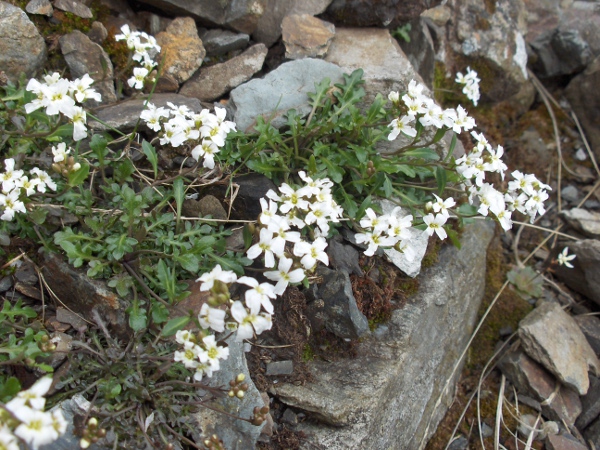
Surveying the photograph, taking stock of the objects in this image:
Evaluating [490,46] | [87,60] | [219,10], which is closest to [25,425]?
[87,60]

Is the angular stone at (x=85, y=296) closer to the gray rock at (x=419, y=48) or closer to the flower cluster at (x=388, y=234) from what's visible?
the flower cluster at (x=388, y=234)

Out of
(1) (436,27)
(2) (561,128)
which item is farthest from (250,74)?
(2) (561,128)

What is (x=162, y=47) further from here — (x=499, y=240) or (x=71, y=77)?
(x=499, y=240)

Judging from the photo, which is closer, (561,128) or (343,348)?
(343,348)

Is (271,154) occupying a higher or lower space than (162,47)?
lower

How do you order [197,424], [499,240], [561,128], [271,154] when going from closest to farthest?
[197,424]
[271,154]
[499,240]
[561,128]

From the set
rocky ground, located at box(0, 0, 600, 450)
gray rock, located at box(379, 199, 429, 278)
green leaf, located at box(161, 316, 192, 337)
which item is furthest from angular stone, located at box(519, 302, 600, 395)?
green leaf, located at box(161, 316, 192, 337)

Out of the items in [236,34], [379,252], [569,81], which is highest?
[236,34]

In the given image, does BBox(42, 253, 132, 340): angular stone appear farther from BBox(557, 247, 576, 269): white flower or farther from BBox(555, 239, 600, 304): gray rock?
BBox(555, 239, 600, 304): gray rock

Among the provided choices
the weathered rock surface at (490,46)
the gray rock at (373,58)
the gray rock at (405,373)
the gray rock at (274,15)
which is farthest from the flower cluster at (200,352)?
the weathered rock surface at (490,46)
